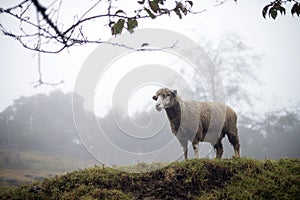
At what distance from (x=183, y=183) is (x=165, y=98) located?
2297 mm

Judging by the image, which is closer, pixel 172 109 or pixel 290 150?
pixel 172 109

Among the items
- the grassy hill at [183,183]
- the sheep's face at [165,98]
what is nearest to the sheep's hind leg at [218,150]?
the grassy hill at [183,183]

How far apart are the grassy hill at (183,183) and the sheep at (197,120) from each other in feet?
2.87

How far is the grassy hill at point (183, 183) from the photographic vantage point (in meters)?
6.21

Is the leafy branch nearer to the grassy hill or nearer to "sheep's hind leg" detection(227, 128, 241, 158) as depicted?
the grassy hill

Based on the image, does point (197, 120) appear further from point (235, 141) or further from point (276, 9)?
point (276, 9)

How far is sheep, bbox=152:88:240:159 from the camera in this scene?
307 inches

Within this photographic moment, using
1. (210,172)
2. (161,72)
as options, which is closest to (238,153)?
(210,172)

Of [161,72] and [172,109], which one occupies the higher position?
[161,72]

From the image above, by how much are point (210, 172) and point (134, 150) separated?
13.5 feet

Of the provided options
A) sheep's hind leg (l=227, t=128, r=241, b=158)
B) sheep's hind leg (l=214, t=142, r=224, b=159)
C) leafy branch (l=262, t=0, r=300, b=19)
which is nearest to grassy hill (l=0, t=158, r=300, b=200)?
sheep's hind leg (l=227, t=128, r=241, b=158)

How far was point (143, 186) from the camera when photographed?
6.63 m

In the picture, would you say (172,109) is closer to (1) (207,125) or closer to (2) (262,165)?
(1) (207,125)

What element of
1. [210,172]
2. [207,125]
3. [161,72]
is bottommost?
[210,172]
